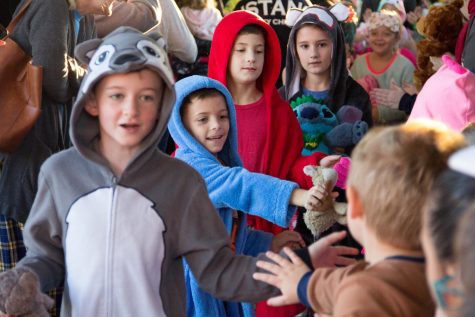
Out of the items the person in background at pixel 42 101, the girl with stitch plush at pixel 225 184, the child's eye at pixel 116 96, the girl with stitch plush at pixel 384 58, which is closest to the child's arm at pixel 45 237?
the child's eye at pixel 116 96

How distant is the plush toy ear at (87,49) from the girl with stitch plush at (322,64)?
1928mm

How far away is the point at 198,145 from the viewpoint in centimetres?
Result: 331

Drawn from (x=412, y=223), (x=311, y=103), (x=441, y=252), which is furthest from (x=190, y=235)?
(x=311, y=103)

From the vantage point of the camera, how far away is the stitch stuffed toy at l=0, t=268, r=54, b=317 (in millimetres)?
2258

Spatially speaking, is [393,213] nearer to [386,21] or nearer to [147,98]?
[147,98]

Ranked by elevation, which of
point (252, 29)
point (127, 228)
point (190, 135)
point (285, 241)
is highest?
point (252, 29)

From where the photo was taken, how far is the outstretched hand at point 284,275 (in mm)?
2227

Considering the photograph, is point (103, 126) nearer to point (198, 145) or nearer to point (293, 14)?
point (198, 145)

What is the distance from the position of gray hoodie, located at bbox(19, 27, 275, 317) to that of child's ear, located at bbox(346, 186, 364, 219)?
1.66ft

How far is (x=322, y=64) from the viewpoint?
446 centimetres

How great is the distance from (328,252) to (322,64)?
2.19 metres

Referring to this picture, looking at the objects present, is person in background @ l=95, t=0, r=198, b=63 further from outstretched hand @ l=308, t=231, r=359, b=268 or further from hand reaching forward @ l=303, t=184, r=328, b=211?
outstretched hand @ l=308, t=231, r=359, b=268

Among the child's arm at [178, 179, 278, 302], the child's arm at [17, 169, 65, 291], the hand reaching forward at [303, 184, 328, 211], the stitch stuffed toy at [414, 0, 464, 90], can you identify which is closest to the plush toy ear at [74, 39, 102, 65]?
the child's arm at [17, 169, 65, 291]

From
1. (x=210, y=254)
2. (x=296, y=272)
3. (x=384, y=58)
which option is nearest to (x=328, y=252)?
(x=296, y=272)
